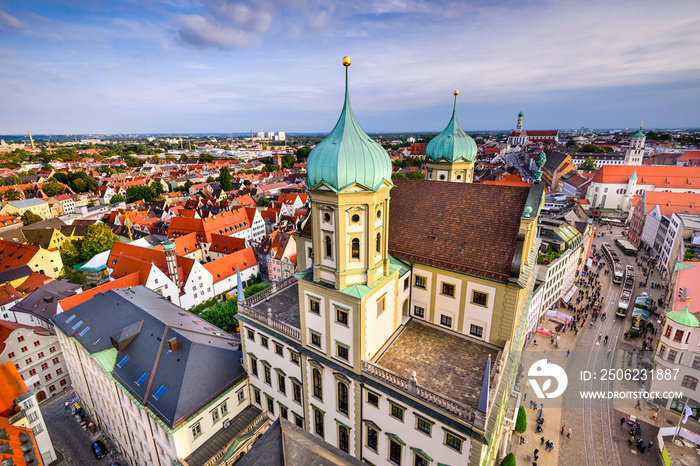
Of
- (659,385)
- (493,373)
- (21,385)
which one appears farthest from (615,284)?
(21,385)

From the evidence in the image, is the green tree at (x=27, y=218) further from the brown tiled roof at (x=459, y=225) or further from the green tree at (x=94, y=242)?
the brown tiled roof at (x=459, y=225)

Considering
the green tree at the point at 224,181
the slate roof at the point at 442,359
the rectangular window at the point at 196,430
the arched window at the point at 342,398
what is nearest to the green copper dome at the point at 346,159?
the slate roof at the point at 442,359

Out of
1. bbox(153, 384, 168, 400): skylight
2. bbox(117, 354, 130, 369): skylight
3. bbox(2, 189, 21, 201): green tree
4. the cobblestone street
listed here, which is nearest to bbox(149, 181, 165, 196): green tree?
bbox(2, 189, 21, 201): green tree

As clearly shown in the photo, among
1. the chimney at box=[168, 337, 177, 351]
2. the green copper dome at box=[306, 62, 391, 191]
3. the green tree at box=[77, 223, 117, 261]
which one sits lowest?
the green tree at box=[77, 223, 117, 261]

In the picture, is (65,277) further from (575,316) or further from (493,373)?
(575,316)

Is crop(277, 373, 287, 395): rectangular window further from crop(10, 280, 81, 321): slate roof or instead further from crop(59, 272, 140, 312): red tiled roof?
crop(10, 280, 81, 321): slate roof

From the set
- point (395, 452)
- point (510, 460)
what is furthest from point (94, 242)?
point (510, 460)

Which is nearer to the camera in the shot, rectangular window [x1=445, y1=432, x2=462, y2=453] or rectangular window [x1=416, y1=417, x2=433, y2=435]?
rectangular window [x1=445, y1=432, x2=462, y2=453]
